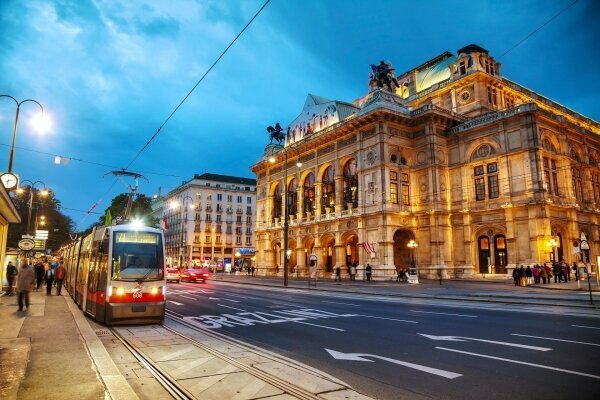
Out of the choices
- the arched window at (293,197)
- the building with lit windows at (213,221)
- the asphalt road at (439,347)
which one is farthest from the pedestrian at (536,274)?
the building with lit windows at (213,221)

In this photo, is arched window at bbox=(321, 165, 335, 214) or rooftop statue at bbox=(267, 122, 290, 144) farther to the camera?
rooftop statue at bbox=(267, 122, 290, 144)

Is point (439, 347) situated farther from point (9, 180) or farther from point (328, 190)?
point (328, 190)

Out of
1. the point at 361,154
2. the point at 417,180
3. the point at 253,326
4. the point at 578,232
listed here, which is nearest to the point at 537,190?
the point at 578,232

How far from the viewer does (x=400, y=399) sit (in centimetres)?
548

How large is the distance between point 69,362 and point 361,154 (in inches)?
1559

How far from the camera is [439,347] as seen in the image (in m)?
8.59

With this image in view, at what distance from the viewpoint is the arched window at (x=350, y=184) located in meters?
46.3

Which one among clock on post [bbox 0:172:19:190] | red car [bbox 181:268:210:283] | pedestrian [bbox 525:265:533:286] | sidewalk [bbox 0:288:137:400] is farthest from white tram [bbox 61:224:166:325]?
red car [bbox 181:268:210:283]

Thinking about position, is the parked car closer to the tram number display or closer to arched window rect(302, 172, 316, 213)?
arched window rect(302, 172, 316, 213)

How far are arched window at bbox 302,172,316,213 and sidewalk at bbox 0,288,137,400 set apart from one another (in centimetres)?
4242

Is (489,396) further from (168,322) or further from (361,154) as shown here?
(361,154)

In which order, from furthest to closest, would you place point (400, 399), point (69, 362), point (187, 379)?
1. point (69, 362)
2. point (187, 379)
3. point (400, 399)

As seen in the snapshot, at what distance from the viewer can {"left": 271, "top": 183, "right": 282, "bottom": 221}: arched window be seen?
59.6m

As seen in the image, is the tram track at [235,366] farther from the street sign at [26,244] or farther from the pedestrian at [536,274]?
the pedestrian at [536,274]
